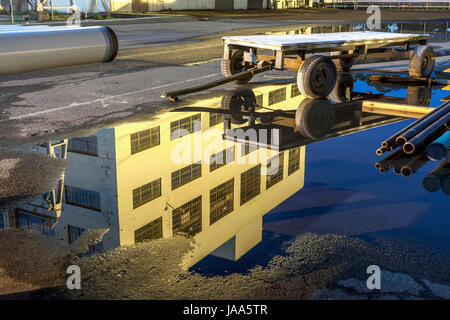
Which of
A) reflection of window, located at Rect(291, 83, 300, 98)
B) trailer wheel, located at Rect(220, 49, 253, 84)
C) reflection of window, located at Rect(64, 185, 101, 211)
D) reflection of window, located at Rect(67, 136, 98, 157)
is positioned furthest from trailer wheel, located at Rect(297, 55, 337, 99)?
reflection of window, located at Rect(64, 185, 101, 211)

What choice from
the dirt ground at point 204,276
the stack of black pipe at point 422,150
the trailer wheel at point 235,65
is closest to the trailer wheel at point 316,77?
the trailer wheel at point 235,65

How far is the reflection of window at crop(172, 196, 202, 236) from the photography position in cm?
435

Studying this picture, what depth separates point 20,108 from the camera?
8.46 metres

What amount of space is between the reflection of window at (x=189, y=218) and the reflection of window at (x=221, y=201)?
114 millimetres

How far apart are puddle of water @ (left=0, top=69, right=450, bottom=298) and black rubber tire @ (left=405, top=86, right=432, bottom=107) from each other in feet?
4.93

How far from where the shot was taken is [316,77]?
357 inches

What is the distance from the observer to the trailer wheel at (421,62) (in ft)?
37.0

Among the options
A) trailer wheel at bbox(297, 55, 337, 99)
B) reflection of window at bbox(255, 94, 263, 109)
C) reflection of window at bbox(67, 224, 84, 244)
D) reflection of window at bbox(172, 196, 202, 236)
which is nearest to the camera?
reflection of window at bbox(67, 224, 84, 244)

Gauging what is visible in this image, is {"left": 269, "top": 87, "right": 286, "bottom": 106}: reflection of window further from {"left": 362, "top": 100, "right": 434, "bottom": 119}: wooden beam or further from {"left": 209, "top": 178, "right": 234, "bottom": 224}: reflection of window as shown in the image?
{"left": 209, "top": 178, "right": 234, "bottom": 224}: reflection of window

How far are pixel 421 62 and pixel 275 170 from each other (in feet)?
23.4

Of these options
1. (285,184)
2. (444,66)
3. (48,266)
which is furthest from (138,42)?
(48,266)

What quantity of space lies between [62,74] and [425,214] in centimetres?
961
